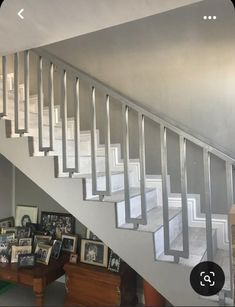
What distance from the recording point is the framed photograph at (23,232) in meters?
2.10

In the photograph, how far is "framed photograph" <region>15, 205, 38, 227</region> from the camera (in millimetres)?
2227

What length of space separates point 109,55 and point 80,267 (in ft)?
4.71

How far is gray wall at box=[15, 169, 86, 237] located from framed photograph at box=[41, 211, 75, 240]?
0.14 feet

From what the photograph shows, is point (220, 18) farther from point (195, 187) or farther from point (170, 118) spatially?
point (195, 187)

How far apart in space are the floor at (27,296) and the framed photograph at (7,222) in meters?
0.71

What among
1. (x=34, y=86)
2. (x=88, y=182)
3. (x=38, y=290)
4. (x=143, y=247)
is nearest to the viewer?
(x=143, y=247)

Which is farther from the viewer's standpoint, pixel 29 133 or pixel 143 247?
pixel 29 133

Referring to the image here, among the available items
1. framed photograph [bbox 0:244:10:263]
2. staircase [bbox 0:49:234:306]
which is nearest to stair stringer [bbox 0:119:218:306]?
staircase [bbox 0:49:234:306]

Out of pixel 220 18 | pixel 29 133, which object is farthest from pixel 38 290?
pixel 220 18

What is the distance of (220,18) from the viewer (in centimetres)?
132

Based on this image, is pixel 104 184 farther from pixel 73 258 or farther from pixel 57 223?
pixel 57 223

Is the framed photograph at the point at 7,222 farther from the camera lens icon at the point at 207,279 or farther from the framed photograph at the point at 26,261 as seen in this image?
the camera lens icon at the point at 207,279

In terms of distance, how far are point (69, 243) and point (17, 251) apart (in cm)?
37

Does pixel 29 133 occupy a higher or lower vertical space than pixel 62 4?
lower
